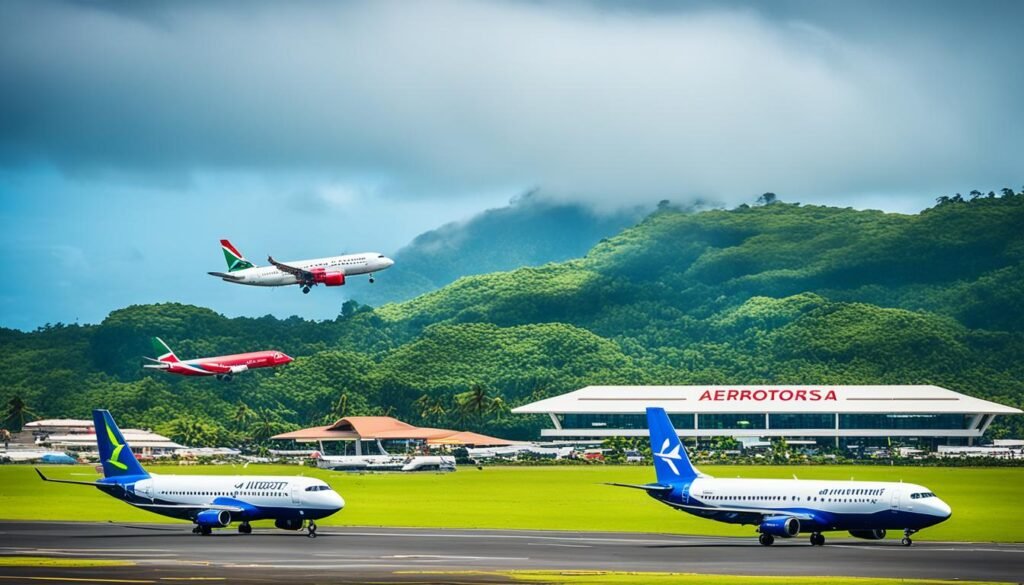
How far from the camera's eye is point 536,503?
492 feet

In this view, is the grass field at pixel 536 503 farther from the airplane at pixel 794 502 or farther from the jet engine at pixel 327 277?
the jet engine at pixel 327 277

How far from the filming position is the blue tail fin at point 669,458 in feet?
327

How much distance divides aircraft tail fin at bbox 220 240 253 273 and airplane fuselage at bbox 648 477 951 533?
7772 centimetres

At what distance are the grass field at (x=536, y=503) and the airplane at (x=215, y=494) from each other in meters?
20.8

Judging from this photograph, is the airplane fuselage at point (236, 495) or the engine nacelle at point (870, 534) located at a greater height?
the airplane fuselage at point (236, 495)

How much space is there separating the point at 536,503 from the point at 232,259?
140 ft

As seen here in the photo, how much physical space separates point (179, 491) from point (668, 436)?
32822 millimetres

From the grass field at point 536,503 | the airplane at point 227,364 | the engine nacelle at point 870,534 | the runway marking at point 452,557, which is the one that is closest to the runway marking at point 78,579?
the runway marking at point 452,557

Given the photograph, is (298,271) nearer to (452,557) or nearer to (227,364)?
(227,364)

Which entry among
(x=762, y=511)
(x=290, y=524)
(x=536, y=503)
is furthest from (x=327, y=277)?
(x=762, y=511)

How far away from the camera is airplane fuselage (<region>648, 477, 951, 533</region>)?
91688 millimetres

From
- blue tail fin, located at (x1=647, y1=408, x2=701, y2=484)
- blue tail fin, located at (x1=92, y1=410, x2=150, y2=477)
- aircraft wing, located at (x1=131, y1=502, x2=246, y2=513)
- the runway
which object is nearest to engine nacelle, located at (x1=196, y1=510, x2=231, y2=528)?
aircraft wing, located at (x1=131, y1=502, x2=246, y2=513)

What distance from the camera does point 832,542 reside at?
3991 inches

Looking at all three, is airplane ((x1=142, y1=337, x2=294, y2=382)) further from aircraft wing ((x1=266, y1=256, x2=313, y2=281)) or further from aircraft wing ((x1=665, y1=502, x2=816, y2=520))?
aircraft wing ((x1=665, y1=502, x2=816, y2=520))
